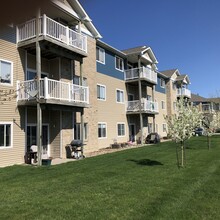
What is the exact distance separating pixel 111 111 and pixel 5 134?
14108mm

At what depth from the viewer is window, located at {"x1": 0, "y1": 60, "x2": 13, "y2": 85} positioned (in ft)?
51.9

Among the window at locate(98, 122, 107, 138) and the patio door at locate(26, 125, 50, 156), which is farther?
the window at locate(98, 122, 107, 138)

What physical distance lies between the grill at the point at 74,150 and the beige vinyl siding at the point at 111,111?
6.26m

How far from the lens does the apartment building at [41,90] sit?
1573 centimetres

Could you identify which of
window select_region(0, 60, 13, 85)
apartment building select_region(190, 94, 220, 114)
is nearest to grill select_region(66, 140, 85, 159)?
window select_region(0, 60, 13, 85)

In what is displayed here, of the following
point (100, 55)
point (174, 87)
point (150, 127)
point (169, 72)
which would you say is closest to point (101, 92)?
point (100, 55)

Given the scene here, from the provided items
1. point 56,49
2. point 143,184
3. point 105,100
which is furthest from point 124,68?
point 143,184

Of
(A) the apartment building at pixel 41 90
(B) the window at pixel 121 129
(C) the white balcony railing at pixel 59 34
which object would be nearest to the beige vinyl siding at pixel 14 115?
(A) the apartment building at pixel 41 90

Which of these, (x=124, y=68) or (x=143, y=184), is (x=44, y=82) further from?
(x=124, y=68)

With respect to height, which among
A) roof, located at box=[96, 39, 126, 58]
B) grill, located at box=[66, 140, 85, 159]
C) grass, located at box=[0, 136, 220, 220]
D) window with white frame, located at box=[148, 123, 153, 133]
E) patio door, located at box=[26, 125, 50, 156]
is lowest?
grass, located at box=[0, 136, 220, 220]

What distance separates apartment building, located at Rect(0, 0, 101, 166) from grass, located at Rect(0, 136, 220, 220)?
4.25m

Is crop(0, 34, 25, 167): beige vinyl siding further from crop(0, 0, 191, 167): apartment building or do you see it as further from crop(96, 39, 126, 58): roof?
crop(96, 39, 126, 58): roof

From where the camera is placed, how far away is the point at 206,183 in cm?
943

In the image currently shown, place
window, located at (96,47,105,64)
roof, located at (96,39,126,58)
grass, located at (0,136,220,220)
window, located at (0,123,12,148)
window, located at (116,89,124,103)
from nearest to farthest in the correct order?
grass, located at (0,136,220,220), window, located at (0,123,12,148), roof, located at (96,39,126,58), window, located at (96,47,105,64), window, located at (116,89,124,103)
